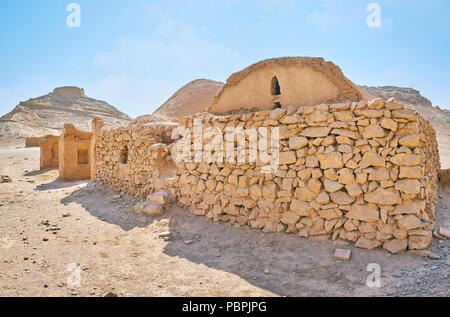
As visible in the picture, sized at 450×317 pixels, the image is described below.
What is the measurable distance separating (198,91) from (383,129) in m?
10.2

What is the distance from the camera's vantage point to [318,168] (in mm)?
3861

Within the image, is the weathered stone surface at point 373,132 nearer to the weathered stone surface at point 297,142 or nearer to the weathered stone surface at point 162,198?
the weathered stone surface at point 297,142

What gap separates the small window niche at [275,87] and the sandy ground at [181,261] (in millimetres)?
2662

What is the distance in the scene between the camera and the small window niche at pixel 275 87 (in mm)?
4961

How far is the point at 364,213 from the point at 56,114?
4275cm

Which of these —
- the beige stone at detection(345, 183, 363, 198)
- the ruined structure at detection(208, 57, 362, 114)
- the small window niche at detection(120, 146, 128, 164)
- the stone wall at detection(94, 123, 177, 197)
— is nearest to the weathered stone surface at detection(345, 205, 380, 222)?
the beige stone at detection(345, 183, 363, 198)

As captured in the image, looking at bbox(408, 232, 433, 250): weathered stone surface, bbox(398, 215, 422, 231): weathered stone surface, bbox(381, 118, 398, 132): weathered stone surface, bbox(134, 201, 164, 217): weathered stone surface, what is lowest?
bbox(134, 201, 164, 217): weathered stone surface

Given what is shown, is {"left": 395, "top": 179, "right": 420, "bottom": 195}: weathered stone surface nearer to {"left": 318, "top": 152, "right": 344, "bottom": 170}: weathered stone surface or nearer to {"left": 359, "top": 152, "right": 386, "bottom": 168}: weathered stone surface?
{"left": 359, "top": 152, "right": 386, "bottom": 168}: weathered stone surface

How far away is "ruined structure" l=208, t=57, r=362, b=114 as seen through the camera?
4336 millimetres

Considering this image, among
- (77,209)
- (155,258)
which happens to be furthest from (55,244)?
(77,209)

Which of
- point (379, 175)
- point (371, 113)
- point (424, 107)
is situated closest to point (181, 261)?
point (379, 175)

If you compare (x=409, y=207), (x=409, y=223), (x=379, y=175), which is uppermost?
(x=379, y=175)

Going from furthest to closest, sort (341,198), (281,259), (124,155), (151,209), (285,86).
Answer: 1. (124,155)
2. (151,209)
3. (285,86)
4. (341,198)
5. (281,259)

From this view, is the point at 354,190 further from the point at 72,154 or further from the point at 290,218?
Answer: the point at 72,154
